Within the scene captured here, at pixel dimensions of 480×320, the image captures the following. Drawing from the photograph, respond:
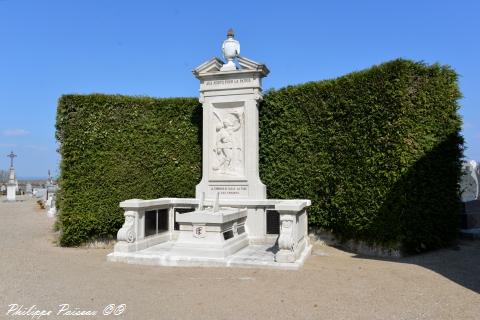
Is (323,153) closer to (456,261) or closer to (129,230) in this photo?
(456,261)

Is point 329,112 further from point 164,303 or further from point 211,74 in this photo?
point 164,303

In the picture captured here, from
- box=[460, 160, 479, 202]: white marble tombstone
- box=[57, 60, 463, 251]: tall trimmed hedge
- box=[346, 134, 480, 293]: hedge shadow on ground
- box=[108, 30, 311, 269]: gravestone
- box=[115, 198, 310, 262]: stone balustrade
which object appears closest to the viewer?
box=[115, 198, 310, 262]: stone balustrade

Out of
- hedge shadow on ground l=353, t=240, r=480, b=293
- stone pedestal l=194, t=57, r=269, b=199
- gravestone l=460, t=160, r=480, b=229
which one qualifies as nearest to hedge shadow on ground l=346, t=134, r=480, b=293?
hedge shadow on ground l=353, t=240, r=480, b=293

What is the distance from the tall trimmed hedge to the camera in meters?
7.42

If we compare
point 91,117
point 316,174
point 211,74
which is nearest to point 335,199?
point 316,174

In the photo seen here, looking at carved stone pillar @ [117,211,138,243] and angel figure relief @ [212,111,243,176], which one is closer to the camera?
carved stone pillar @ [117,211,138,243]

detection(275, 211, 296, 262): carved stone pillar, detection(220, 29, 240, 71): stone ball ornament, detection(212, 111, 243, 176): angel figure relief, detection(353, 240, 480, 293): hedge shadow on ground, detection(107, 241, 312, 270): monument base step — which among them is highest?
detection(220, 29, 240, 71): stone ball ornament

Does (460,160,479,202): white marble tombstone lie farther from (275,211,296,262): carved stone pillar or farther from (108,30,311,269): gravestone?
(275,211,296,262): carved stone pillar

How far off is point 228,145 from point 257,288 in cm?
447

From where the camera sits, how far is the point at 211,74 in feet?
29.9

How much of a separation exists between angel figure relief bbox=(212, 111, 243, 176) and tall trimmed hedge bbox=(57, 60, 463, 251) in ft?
1.78

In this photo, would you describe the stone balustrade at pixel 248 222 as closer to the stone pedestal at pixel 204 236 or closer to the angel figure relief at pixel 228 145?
the angel figure relief at pixel 228 145

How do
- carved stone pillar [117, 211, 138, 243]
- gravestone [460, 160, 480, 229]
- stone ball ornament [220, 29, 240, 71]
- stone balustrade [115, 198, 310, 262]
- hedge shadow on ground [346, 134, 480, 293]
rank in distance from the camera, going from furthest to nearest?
gravestone [460, 160, 480, 229] < stone ball ornament [220, 29, 240, 71] < carved stone pillar [117, 211, 138, 243] < hedge shadow on ground [346, 134, 480, 293] < stone balustrade [115, 198, 310, 262]

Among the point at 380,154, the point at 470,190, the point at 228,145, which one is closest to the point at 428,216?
the point at 380,154
